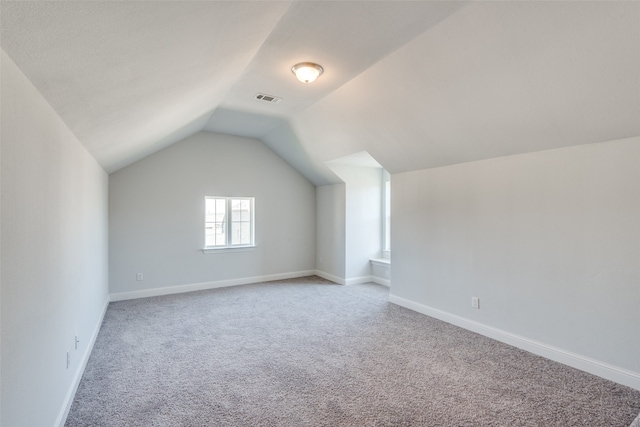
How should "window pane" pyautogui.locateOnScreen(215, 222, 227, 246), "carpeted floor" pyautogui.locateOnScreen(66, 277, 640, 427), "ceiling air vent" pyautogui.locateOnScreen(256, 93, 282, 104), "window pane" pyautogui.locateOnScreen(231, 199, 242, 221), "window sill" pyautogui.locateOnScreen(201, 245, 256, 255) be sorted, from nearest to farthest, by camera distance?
"carpeted floor" pyautogui.locateOnScreen(66, 277, 640, 427)
"ceiling air vent" pyautogui.locateOnScreen(256, 93, 282, 104)
"window sill" pyautogui.locateOnScreen(201, 245, 256, 255)
"window pane" pyautogui.locateOnScreen(215, 222, 227, 246)
"window pane" pyautogui.locateOnScreen(231, 199, 242, 221)

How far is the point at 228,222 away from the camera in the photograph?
610cm

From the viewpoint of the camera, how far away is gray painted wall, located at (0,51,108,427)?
130 centimetres

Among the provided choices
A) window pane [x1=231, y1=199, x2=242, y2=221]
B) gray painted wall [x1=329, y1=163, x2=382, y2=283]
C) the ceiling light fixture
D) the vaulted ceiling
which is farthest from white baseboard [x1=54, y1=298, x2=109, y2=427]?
gray painted wall [x1=329, y1=163, x2=382, y2=283]

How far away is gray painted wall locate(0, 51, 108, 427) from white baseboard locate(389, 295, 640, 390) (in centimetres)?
380

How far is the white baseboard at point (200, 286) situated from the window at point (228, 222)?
2.14 ft

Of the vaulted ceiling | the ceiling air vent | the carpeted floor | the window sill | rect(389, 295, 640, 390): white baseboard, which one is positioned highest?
the ceiling air vent

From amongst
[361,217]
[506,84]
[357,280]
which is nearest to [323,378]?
[506,84]

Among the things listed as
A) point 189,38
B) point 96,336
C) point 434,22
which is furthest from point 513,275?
point 96,336

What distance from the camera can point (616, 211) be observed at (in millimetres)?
2645

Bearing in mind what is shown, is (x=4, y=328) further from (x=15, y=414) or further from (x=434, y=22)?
(x=434, y=22)

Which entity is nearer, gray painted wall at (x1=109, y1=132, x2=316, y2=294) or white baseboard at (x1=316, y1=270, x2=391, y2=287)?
gray painted wall at (x1=109, y1=132, x2=316, y2=294)

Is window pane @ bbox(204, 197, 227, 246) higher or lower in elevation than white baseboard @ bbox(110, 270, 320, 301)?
higher

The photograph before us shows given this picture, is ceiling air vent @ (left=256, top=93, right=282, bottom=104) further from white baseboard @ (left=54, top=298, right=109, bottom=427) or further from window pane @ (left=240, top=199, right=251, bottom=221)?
white baseboard @ (left=54, top=298, right=109, bottom=427)

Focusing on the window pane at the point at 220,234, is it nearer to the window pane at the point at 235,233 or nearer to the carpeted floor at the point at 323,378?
the window pane at the point at 235,233
